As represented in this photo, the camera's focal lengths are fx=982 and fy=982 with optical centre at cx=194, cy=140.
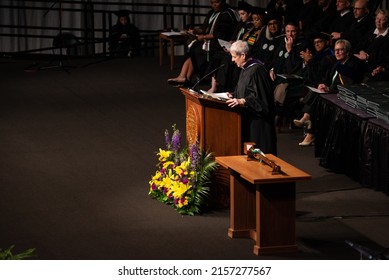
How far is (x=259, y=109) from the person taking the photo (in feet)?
23.5

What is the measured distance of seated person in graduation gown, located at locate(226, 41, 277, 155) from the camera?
283 inches

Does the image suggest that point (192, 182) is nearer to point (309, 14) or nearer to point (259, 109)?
point (259, 109)

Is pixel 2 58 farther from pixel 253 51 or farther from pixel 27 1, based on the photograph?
pixel 253 51

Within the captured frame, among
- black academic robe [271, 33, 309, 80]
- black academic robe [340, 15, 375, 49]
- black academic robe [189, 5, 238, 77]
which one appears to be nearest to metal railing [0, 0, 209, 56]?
black academic robe [189, 5, 238, 77]

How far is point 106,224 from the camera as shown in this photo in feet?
23.1

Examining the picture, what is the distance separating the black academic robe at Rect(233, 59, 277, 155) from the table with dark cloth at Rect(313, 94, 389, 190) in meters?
1.07

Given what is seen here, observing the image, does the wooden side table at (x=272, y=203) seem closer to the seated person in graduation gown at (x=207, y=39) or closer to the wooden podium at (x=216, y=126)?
the wooden podium at (x=216, y=126)

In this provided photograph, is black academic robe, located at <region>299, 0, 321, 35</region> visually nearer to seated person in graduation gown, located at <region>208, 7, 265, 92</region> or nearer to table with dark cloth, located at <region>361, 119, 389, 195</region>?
seated person in graduation gown, located at <region>208, 7, 265, 92</region>

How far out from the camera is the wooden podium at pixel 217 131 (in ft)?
23.4

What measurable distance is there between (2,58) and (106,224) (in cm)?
953

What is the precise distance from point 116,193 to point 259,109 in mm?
1488

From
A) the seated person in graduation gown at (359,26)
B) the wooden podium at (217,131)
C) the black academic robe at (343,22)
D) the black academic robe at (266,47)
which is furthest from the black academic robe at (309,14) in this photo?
the wooden podium at (217,131)

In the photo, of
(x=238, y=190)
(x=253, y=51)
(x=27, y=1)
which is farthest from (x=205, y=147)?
(x=27, y=1)

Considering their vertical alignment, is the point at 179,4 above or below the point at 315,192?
above
